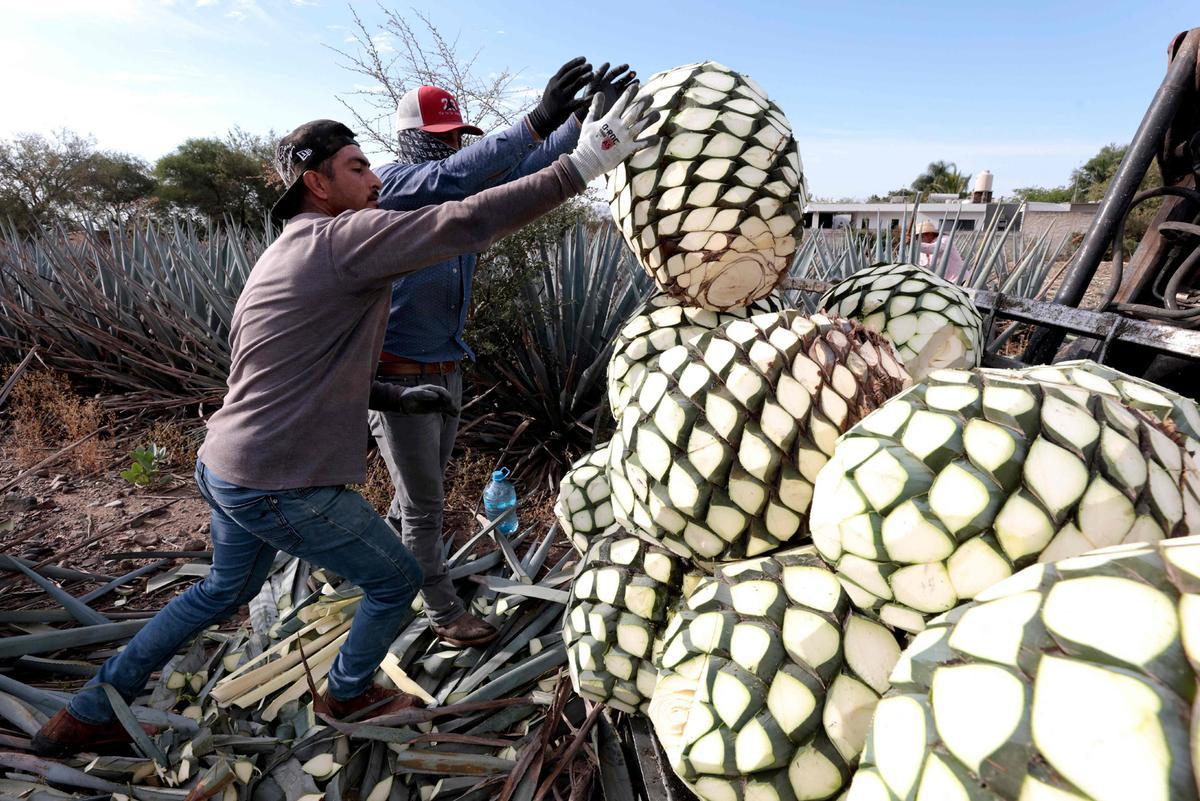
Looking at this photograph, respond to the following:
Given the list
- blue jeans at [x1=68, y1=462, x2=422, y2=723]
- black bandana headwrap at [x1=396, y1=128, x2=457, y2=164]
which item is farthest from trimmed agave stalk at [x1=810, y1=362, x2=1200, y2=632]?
black bandana headwrap at [x1=396, y1=128, x2=457, y2=164]

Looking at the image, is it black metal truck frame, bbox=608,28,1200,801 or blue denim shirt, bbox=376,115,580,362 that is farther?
blue denim shirt, bbox=376,115,580,362

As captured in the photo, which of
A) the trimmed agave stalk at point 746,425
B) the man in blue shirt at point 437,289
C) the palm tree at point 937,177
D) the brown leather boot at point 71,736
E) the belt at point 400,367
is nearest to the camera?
the trimmed agave stalk at point 746,425

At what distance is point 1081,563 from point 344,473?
173 cm

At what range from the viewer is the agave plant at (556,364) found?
11.9ft

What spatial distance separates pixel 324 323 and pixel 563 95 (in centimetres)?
110

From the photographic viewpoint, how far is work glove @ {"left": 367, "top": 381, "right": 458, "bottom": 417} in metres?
2.05

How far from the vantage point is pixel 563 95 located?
2096mm

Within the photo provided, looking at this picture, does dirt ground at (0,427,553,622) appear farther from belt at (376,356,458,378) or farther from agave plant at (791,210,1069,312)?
agave plant at (791,210,1069,312)

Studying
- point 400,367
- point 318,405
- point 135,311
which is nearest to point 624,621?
point 318,405

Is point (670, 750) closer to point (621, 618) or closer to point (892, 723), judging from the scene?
point (621, 618)

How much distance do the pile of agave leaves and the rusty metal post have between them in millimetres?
1491

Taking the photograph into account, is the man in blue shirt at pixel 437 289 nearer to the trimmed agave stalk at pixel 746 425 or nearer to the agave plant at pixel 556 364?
the agave plant at pixel 556 364

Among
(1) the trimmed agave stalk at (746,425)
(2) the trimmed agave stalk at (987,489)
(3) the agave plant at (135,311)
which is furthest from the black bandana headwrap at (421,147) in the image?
(3) the agave plant at (135,311)

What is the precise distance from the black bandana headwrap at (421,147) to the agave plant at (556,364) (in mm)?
1320
